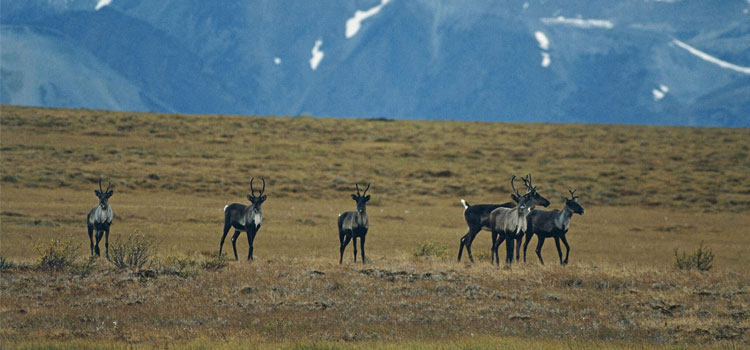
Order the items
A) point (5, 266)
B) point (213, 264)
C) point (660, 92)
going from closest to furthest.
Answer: point (5, 266) < point (213, 264) < point (660, 92)

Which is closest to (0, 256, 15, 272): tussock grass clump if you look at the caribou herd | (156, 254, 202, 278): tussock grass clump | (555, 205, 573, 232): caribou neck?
the caribou herd

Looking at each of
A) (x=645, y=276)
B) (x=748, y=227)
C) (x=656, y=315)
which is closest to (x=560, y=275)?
(x=645, y=276)

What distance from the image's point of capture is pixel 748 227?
38.9 meters

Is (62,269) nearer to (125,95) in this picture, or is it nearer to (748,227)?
(748,227)

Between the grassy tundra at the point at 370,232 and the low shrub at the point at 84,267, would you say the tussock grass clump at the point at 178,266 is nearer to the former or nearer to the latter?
the grassy tundra at the point at 370,232

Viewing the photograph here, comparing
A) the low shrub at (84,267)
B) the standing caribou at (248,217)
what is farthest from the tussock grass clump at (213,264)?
the low shrub at (84,267)

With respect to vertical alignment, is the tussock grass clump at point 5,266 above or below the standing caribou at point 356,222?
below

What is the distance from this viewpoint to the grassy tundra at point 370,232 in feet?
44.7

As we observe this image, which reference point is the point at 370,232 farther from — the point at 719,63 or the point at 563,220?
the point at 719,63

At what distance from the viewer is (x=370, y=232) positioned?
3375 cm

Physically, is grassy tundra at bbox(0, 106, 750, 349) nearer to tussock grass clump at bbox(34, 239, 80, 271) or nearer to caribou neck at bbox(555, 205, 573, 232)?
tussock grass clump at bbox(34, 239, 80, 271)

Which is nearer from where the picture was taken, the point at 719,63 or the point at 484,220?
the point at 484,220

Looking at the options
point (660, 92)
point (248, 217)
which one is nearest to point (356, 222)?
point (248, 217)

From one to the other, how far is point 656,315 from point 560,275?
3.61 m
